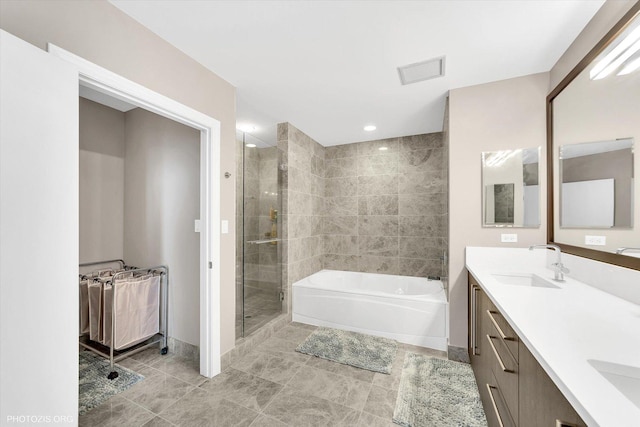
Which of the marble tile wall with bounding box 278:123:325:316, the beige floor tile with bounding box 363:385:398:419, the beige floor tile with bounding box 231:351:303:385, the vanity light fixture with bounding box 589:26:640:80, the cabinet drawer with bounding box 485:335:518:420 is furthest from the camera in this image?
the marble tile wall with bounding box 278:123:325:316

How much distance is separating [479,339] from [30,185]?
2587 mm

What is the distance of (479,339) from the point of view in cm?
178

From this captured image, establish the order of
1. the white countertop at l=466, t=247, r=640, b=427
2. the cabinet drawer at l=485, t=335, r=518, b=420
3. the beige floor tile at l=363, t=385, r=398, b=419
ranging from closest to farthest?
1. the white countertop at l=466, t=247, r=640, b=427
2. the cabinet drawer at l=485, t=335, r=518, b=420
3. the beige floor tile at l=363, t=385, r=398, b=419

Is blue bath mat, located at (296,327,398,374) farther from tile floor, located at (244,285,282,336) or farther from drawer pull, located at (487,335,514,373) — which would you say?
drawer pull, located at (487,335,514,373)

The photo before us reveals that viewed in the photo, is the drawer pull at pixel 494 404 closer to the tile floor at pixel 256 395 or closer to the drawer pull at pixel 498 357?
the drawer pull at pixel 498 357

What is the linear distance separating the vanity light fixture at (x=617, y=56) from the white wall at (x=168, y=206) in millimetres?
2870

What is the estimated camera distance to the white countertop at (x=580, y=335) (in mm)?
559

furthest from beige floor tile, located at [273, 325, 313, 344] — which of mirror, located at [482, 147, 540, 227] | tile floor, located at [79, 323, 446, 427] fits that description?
mirror, located at [482, 147, 540, 227]

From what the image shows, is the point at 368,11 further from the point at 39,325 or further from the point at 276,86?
the point at 39,325

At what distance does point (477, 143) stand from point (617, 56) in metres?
0.91

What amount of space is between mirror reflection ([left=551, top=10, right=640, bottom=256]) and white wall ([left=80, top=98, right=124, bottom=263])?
4.00m

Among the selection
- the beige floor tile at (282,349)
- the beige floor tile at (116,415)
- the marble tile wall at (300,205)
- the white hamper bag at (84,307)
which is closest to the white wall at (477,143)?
the beige floor tile at (282,349)

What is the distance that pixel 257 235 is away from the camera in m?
2.87

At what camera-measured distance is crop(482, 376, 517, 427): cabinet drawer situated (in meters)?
1.16
